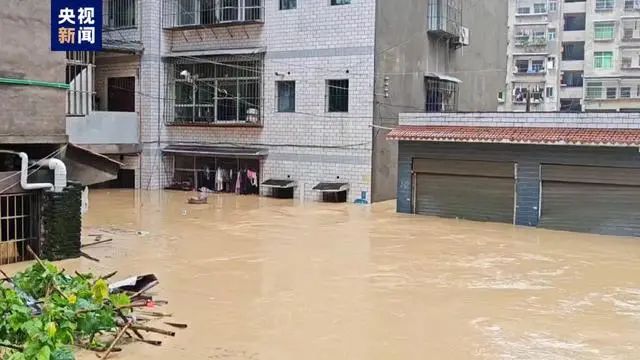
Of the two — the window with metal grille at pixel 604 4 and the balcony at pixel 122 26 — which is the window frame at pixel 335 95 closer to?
the balcony at pixel 122 26

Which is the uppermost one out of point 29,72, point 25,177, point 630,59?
point 630,59

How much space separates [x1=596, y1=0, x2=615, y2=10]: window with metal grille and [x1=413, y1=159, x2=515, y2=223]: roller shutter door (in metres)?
28.9

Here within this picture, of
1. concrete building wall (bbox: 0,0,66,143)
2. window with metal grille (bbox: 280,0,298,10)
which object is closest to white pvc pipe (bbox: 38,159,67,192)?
concrete building wall (bbox: 0,0,66,143)

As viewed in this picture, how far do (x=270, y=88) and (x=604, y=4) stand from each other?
91.8ft

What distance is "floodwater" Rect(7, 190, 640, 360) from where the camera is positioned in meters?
7.85

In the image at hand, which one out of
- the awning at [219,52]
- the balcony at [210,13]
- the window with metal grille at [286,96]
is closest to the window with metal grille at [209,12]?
the balcony at [210,13]

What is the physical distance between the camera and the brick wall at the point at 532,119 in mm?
16594

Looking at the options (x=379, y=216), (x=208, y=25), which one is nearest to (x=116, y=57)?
(x=208, y=25)

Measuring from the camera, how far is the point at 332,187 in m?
21.8

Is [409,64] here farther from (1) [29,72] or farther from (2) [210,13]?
(1) [29,72]

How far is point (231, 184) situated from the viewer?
2450 centimetres

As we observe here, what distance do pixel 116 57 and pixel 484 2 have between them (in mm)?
14796

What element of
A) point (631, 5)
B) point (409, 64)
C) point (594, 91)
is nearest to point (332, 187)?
Result: point (409, 64)

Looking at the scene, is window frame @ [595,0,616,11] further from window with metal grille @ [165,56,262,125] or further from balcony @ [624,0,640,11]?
window with metal grille @ [165,56,262,125]
